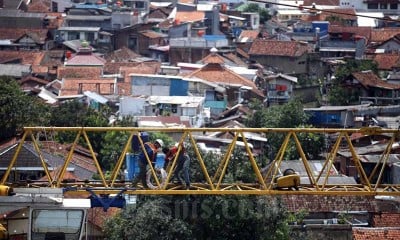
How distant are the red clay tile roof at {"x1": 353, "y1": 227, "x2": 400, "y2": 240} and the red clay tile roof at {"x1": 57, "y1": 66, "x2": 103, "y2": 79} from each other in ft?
52.2

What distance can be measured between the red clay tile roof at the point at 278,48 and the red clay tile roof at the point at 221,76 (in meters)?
3.44

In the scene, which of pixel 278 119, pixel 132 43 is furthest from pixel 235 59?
pixel 278 119

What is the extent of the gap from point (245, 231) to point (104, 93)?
1396cm

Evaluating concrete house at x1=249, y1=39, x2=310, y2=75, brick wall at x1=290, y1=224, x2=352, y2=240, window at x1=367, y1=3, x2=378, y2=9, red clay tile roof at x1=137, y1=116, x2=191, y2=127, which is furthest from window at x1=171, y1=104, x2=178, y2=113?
window at x1=367, y1=3, x2=378, y2=9

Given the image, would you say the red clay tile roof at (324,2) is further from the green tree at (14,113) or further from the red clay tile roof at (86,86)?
the green tree at (14,113)

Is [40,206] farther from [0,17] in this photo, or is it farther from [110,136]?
[0,17]

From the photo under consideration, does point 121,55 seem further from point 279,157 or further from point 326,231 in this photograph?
point 279,157

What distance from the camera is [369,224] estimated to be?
16984mm

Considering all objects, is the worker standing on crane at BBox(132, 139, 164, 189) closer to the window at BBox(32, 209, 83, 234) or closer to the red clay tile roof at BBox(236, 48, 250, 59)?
the window at BBox(32, 209, 83, 234)

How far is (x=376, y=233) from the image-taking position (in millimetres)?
15422

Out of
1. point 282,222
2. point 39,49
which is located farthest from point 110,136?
point 39,49

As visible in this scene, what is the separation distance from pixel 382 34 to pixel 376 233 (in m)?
24.3

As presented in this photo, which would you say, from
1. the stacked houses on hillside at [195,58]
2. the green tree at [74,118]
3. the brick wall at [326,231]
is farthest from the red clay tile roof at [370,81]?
the brick wall at [326,231]

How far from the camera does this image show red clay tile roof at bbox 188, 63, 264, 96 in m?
30.7
